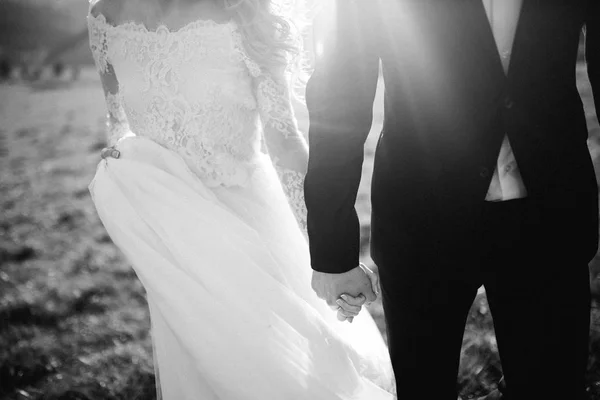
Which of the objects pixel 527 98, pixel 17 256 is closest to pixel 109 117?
pixel 527 98

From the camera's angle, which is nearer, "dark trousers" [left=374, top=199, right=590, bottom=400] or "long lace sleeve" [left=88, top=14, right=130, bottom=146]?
"dark trousers" [left=374, top=199, right=590, bottom=400]

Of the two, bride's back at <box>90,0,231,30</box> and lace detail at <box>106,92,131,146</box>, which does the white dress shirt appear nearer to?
bride's back at <box>90,0,231,30</box>

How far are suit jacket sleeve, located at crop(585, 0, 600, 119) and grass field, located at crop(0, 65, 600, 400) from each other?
0.74m

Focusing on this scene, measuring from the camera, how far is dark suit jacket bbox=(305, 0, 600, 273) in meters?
1.43

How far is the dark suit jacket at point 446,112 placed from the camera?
143 cm

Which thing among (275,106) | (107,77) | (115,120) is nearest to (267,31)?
(275,106)

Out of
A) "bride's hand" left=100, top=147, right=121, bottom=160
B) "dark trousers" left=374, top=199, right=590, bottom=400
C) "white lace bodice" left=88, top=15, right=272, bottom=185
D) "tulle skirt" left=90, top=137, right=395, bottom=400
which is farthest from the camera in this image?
"bride's hand" left=100, top=147, right=121, bottom=160

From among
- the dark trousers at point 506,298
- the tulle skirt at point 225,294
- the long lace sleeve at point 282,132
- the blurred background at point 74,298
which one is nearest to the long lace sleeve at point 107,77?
the tulle skirt at point 225,294

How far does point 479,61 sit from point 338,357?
1.12m

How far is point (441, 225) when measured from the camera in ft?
5.19

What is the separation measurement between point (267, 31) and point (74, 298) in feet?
10.4

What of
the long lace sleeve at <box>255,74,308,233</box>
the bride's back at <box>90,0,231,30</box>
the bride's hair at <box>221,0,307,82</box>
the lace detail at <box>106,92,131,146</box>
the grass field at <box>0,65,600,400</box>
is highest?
the bride's back at <box>90,0,231,30</box>

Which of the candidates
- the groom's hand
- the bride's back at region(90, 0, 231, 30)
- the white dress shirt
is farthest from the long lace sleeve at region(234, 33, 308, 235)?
the white dress shirt

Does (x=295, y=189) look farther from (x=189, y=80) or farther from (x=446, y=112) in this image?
(x=446, y=112)
